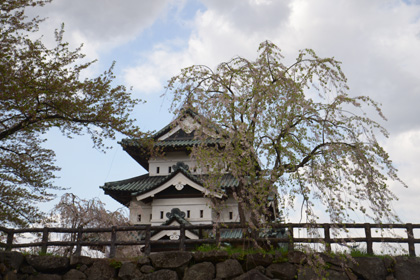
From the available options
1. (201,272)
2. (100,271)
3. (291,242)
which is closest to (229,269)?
(201,272)

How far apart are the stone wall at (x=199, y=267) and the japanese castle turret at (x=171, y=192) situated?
167 inches

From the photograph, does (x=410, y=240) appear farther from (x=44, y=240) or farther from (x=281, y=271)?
(x=44, y=240)

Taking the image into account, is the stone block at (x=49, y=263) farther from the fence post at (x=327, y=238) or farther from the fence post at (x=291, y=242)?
the fence post at (x=327, y=238)

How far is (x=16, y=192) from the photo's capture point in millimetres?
13875

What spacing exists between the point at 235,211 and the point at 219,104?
22.6ft

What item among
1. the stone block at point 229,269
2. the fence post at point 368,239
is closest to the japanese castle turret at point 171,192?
the stone block at point 229,269

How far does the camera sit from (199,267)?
12.8m

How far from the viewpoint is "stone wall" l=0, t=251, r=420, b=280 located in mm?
12438

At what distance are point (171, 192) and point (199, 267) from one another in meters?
6.40

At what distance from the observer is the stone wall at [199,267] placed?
12438 mm

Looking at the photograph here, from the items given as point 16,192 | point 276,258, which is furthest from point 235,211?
point 16,192

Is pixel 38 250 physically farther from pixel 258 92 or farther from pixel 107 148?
pixel 258 92

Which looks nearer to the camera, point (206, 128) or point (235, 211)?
point (206, 128)

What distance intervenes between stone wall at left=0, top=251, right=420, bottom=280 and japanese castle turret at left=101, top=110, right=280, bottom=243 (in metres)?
4.25
